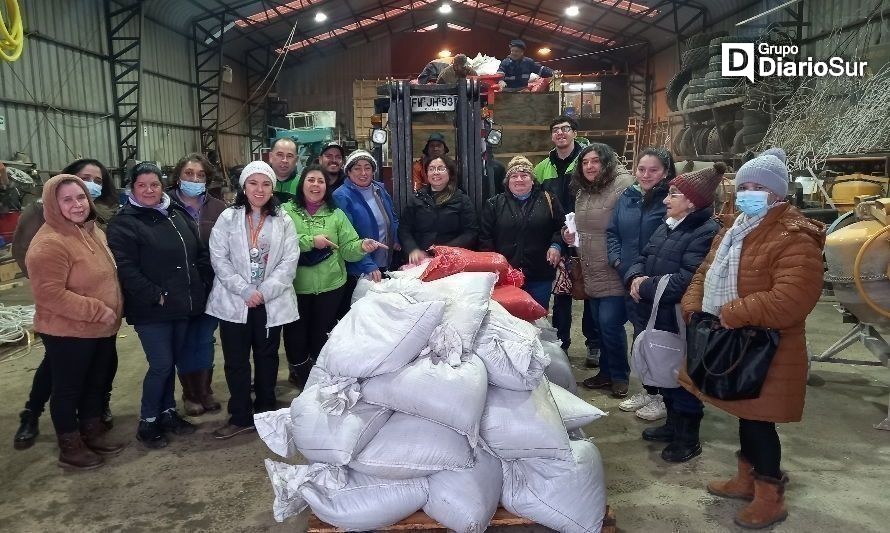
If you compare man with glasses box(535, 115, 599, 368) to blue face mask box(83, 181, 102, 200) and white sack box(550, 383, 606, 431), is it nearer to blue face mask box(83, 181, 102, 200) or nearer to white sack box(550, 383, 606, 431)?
white sack box(550, 383, 606, 431)

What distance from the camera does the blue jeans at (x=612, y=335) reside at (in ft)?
13.0

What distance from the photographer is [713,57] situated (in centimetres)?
944

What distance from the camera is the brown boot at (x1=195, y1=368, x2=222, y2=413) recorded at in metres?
3.97

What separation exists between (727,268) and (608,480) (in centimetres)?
118

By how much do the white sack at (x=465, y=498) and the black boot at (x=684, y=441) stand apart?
4.05 feet

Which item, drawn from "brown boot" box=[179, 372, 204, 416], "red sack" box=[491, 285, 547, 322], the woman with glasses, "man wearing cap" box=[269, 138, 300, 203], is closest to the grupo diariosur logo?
"red sack" box=[491, 285, 547, 322]

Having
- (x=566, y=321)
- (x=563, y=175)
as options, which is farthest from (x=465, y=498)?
(x=563, y=175)

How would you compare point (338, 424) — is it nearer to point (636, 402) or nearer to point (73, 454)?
point (73, 454)

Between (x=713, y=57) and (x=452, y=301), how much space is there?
855 cm

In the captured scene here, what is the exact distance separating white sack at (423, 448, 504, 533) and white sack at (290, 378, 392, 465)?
12.1 inches

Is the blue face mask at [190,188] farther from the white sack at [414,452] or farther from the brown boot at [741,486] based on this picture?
the brown boot at [741,486]

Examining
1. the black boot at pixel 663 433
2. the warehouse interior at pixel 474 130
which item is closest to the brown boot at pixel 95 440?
the warehouse interior at pixel 474 130

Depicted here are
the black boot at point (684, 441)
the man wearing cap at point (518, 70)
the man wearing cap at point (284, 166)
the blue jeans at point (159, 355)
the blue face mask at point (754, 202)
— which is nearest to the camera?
the blue face mask at point (754, 202)

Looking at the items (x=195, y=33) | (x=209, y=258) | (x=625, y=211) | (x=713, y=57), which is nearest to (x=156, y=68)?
(x=195, y=33)
